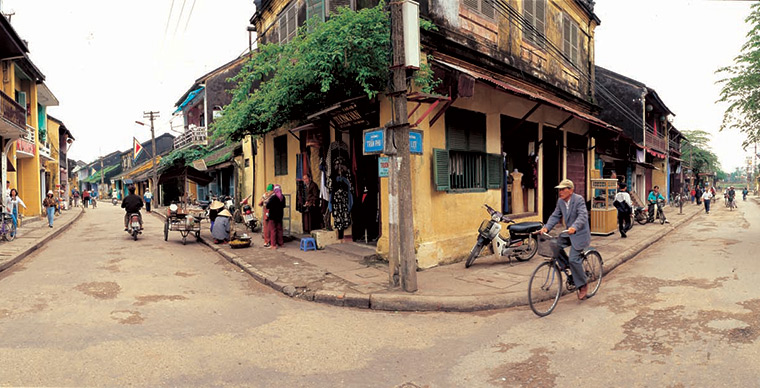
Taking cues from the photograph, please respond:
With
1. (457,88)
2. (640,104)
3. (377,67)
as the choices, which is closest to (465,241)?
(457,88)

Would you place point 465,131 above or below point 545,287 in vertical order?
above

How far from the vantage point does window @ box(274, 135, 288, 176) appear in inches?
541

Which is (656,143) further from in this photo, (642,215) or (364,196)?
(364,196)

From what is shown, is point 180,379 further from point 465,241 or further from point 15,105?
point 15,105

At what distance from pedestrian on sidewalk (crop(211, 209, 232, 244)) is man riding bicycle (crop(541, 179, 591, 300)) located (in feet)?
28.9

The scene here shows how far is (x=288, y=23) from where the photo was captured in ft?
40.5

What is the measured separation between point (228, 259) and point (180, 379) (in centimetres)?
652

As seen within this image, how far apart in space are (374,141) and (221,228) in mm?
6921

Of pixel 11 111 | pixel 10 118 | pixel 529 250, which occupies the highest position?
pixel 11 111

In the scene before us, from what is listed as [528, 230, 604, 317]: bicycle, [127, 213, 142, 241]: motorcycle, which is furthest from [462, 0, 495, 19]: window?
[127, 213, 142, 241]: motorcycle

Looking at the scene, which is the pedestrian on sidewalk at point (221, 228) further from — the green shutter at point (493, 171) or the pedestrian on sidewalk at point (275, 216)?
the green shutter at point (493, 171)

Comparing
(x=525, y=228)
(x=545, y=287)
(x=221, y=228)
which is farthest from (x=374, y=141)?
(x=221, y=228)

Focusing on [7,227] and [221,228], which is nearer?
[221,228]

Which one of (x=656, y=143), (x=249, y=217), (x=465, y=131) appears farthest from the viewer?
(x=656, y=143)
